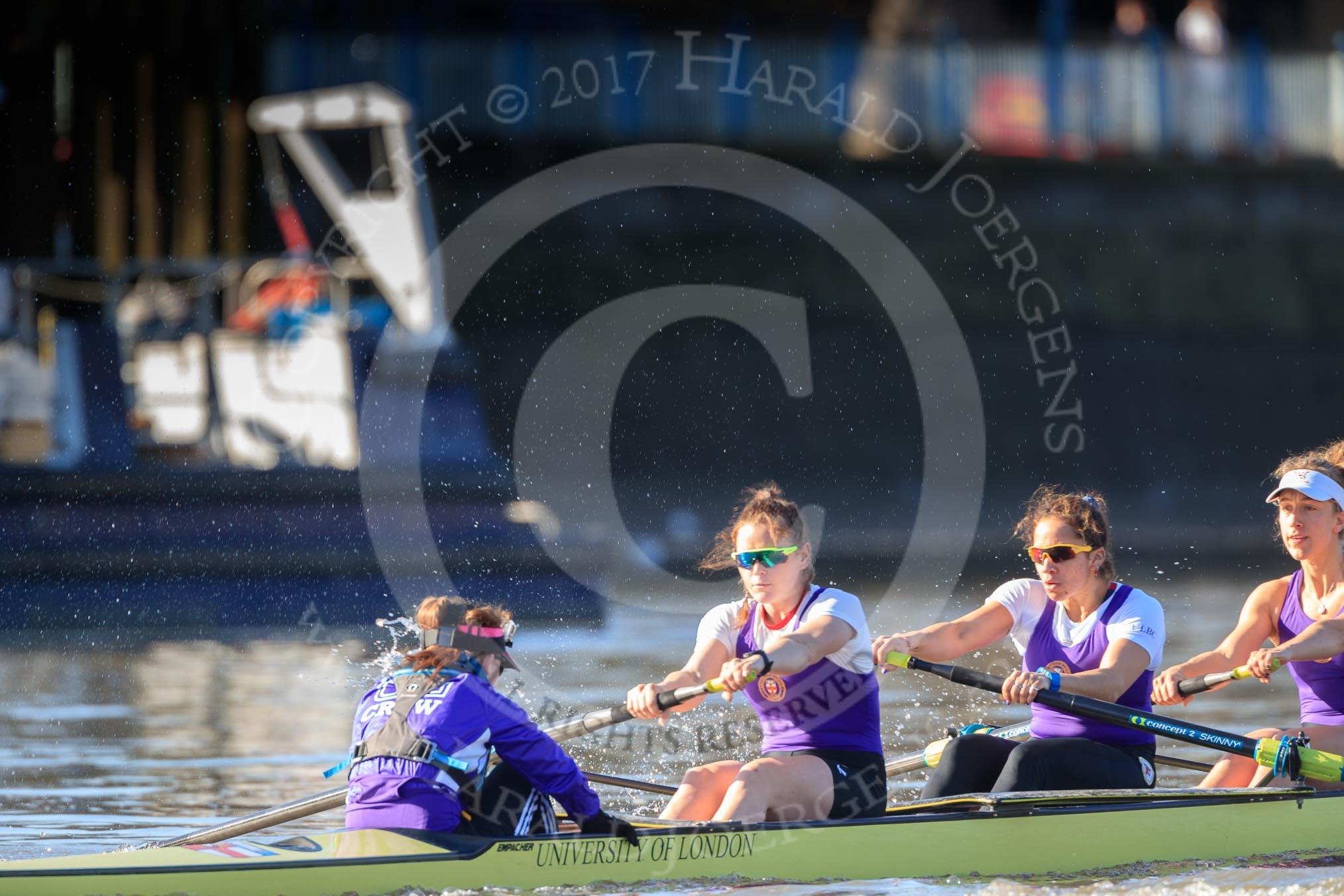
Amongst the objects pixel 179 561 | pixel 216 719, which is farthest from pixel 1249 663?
pixel 179 561

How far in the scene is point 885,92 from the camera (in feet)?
81.7

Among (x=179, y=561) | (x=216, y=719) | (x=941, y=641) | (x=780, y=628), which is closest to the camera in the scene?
Answer: (x=780, y=628)

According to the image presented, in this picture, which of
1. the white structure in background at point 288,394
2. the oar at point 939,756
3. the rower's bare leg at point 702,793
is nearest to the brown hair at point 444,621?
the rower's bare leg at point 702,793

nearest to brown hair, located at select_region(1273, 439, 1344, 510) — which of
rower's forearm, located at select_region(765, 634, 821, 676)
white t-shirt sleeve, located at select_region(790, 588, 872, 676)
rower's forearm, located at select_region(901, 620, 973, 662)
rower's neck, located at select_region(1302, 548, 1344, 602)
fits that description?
rower's neck, located at select_region(1302, 548, 1344, 602)

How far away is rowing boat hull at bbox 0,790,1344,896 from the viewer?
4.84 metres

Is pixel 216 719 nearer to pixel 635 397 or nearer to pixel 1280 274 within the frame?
pixel 635 397

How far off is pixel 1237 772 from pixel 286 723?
5.95m

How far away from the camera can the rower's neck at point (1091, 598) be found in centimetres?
598

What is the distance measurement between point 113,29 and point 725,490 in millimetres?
9782

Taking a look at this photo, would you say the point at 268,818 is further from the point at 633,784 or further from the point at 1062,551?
the point at 1062,551

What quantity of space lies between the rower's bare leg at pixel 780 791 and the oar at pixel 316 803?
1.09 ft

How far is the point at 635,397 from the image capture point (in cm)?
2284

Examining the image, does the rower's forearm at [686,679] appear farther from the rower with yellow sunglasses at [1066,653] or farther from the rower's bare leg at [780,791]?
the rower with yellow sunglasses at [1066,653]

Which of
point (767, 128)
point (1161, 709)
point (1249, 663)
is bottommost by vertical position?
point (1161, 709)
